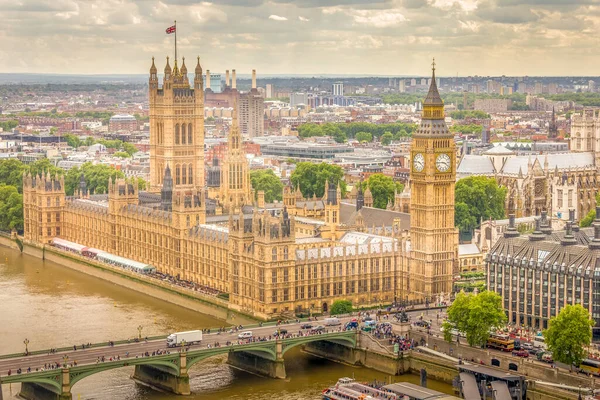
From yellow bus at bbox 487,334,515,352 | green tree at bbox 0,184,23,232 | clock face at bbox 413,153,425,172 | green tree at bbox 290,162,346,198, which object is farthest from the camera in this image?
green tree at bbox 290,162,346,198

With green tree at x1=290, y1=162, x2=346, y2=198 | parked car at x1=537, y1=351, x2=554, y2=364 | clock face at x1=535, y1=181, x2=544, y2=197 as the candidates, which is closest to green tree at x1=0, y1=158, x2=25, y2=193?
green tree at x1=290, y1=162, x2=346, y2=198

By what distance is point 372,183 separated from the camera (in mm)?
155500

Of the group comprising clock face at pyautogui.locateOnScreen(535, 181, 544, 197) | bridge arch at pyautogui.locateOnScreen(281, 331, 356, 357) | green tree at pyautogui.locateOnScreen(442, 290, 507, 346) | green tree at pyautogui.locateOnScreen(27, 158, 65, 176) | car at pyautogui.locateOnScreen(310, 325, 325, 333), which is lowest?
bridge arch at pyautogui.locateOnScreen(281, 331, 356, 357)

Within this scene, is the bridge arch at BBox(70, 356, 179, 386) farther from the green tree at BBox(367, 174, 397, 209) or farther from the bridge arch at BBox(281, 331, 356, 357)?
A: the green tree at BBox(367, 174, 397, 209)

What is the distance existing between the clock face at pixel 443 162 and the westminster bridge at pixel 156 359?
18.6 metres

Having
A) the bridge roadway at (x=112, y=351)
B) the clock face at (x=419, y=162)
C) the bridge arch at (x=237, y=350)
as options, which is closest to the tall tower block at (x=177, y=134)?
the clock face at (x=419, y=162)

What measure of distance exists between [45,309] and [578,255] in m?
47.3

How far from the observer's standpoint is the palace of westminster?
103000 millimetres

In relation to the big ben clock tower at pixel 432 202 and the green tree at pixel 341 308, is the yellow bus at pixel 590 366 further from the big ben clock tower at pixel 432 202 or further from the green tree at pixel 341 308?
the big ben clock tower at pixel 432 202

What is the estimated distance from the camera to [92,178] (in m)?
182

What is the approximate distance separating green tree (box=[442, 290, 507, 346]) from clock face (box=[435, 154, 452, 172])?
675 inches

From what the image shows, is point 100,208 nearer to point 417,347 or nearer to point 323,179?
point 323,179

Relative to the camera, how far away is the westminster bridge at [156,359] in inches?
3182

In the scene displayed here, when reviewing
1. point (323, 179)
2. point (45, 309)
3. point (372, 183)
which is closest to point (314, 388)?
point (45, 309)
